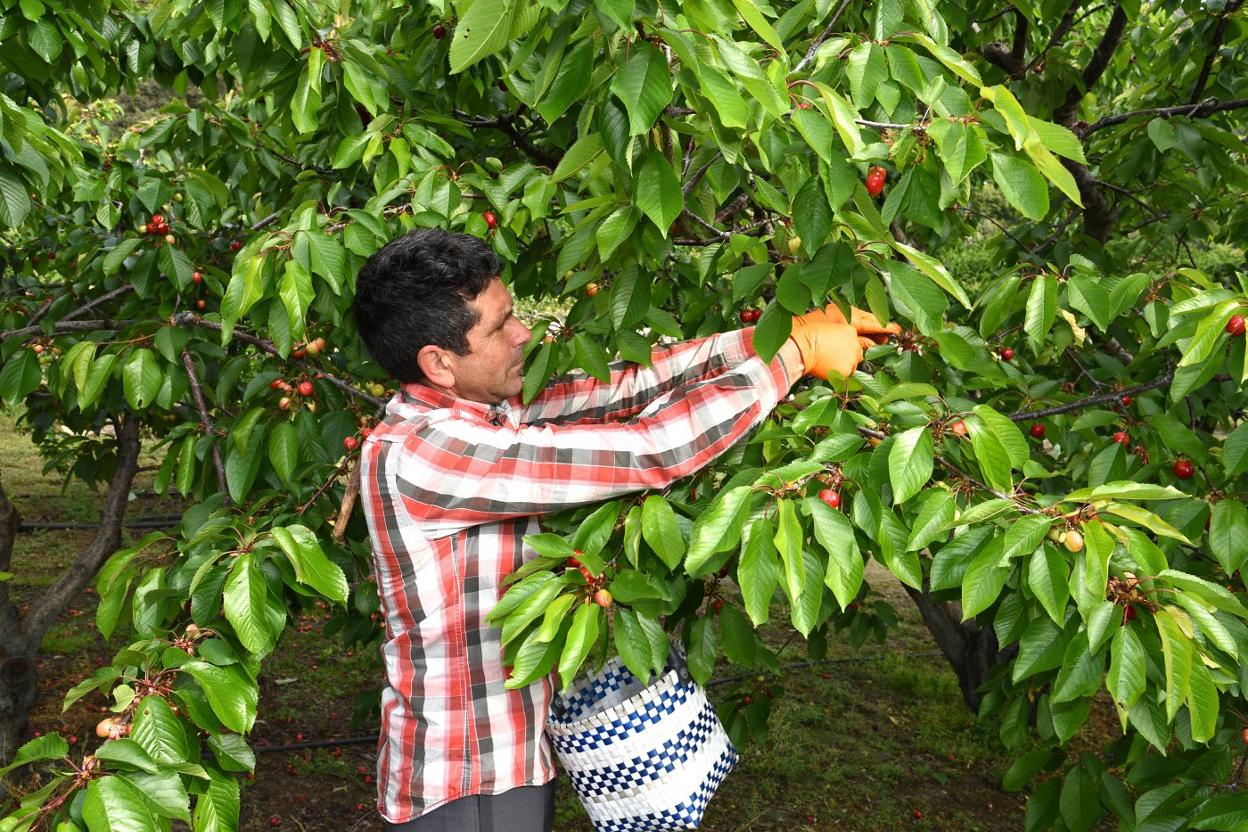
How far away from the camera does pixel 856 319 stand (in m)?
2.17

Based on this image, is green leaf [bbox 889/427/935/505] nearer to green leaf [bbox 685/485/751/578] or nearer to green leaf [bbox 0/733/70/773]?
green leaf [bbox 685/485/751/578]

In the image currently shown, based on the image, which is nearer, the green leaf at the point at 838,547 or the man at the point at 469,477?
the green leaf at the point at 838,547

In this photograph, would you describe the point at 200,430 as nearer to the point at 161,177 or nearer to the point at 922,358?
the point at 161,177

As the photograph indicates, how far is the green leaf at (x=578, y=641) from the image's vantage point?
5.22ft

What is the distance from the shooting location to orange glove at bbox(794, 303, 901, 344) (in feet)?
6.80

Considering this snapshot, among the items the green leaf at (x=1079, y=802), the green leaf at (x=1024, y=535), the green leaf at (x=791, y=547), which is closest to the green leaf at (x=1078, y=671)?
the green leaf at (x=1024, y=535)

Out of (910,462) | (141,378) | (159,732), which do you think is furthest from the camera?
(141,378)

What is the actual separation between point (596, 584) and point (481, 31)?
0.91 metres

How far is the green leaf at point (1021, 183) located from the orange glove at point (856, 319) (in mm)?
504

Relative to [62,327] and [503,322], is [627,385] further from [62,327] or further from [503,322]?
[62,327]

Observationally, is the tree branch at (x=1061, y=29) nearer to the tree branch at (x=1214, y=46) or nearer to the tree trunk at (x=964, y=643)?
the tree branch at (x=1214, y=46)

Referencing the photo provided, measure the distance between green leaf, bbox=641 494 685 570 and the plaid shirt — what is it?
3.6 inches

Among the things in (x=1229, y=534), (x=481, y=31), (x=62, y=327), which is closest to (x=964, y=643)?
(x=1229, y=534)

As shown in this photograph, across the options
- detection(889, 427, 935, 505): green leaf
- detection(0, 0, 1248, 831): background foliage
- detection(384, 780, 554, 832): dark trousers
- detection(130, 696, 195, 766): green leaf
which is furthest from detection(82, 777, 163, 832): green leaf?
detection(889, 427, 935, 505): green leaf
